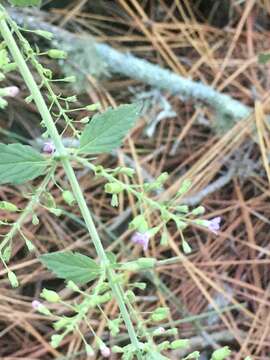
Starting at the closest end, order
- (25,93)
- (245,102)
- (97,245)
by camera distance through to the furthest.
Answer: (97,245) → (25,93) → (245,102)

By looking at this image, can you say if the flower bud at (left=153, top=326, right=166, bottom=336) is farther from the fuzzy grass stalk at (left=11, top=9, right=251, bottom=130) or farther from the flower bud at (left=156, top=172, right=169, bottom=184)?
the fuzzy grass stalk at (left=11, top=9, right=251, bottom=130)

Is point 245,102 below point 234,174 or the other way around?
the other way around

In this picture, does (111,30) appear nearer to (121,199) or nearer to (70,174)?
(121,199)

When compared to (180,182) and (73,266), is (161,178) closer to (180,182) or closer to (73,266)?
(73,266)

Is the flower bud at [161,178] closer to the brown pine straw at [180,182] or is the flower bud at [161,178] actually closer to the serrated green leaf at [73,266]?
the serrated green leaf at [73,266]

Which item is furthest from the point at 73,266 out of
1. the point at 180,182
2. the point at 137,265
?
the point at 180,182

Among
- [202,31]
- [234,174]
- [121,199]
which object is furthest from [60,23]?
[234,174]

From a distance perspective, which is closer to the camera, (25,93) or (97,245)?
(97,245)
